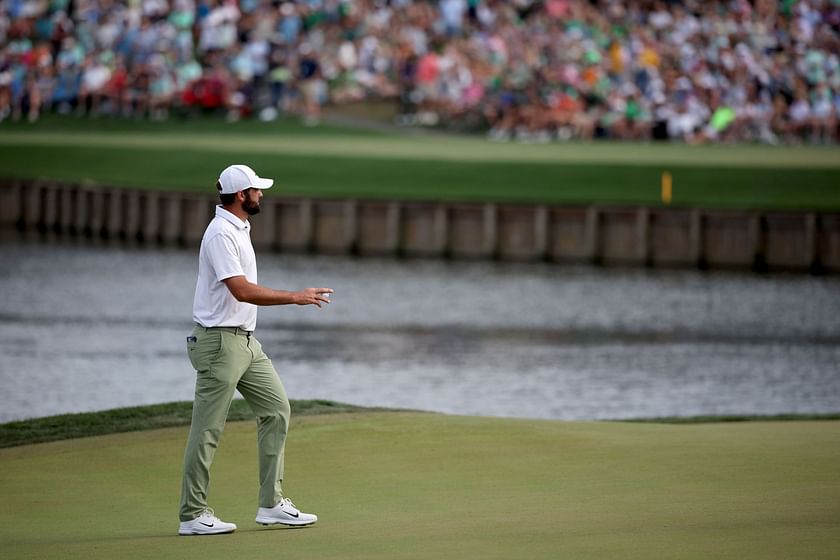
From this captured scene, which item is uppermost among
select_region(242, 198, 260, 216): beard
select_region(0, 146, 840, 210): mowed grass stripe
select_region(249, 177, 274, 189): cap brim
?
select_region(249, 177, 274, 189): cap brim

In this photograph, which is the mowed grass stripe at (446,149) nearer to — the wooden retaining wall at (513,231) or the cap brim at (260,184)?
the wooden retaining wall at (513,231)

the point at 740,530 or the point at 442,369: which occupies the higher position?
the point at 740,530

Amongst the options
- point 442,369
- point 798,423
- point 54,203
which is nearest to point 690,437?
point 798,423

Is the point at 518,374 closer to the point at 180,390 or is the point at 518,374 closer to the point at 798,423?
the point at 180,390

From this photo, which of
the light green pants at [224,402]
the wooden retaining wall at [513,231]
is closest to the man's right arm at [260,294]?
the light green pants at [224,402]

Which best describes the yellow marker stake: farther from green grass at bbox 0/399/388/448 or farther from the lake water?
green grass at bbox 0/399/388/448

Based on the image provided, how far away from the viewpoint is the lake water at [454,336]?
21.8 metres

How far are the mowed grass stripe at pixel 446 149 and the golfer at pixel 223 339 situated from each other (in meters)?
32.8

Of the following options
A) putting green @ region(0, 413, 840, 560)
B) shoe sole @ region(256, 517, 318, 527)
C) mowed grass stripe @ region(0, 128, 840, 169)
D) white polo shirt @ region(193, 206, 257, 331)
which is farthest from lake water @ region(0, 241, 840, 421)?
white polo shirt @ region(193, 206, 257, 331)

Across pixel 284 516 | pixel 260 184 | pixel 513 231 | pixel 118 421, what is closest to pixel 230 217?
pixel 260 184

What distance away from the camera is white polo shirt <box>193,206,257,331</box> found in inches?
364

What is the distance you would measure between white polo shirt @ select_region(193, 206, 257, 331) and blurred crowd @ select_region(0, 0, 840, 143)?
37.3 meters

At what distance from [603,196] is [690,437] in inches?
1135

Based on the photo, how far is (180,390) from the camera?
22.0 m
